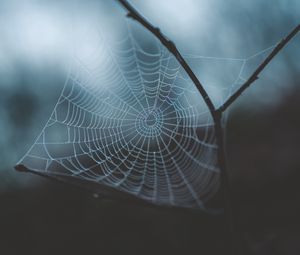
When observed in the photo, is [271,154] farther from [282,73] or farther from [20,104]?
[20,104]

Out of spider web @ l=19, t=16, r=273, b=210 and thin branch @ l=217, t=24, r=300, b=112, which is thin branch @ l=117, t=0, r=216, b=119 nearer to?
thin branch @ l=217, t=24, r=300, b=112

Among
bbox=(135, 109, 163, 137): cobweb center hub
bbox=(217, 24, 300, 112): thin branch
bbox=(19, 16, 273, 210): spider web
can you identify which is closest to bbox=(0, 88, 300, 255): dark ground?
bbox=(19, 16, 273, 210): spider web

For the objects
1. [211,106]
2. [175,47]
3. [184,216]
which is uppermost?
[175,47]

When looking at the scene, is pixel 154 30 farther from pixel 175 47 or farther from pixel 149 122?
pixel 149 122

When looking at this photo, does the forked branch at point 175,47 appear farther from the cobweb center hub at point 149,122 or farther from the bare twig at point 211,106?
the cobweb center hub at point 149,122

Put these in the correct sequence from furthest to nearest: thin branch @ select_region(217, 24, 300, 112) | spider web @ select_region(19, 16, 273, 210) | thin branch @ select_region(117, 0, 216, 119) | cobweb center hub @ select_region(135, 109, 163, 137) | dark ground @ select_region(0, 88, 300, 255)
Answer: dark ground @ select_region(0, 88, 300, 255)
cobweb center hub @ select_region(135, 109, 163, 137)
spider web @ select_region(19, 16, 273, 210)
thin branch @ select_region(217, 24, 300, 112)
thin branch @ select_region(117, 0, 216, 119)

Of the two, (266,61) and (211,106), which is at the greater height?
(266,61)

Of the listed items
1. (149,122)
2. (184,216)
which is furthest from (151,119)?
(184,216)

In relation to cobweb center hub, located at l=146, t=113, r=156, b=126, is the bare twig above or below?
below

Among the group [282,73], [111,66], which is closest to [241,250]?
[111,66]
